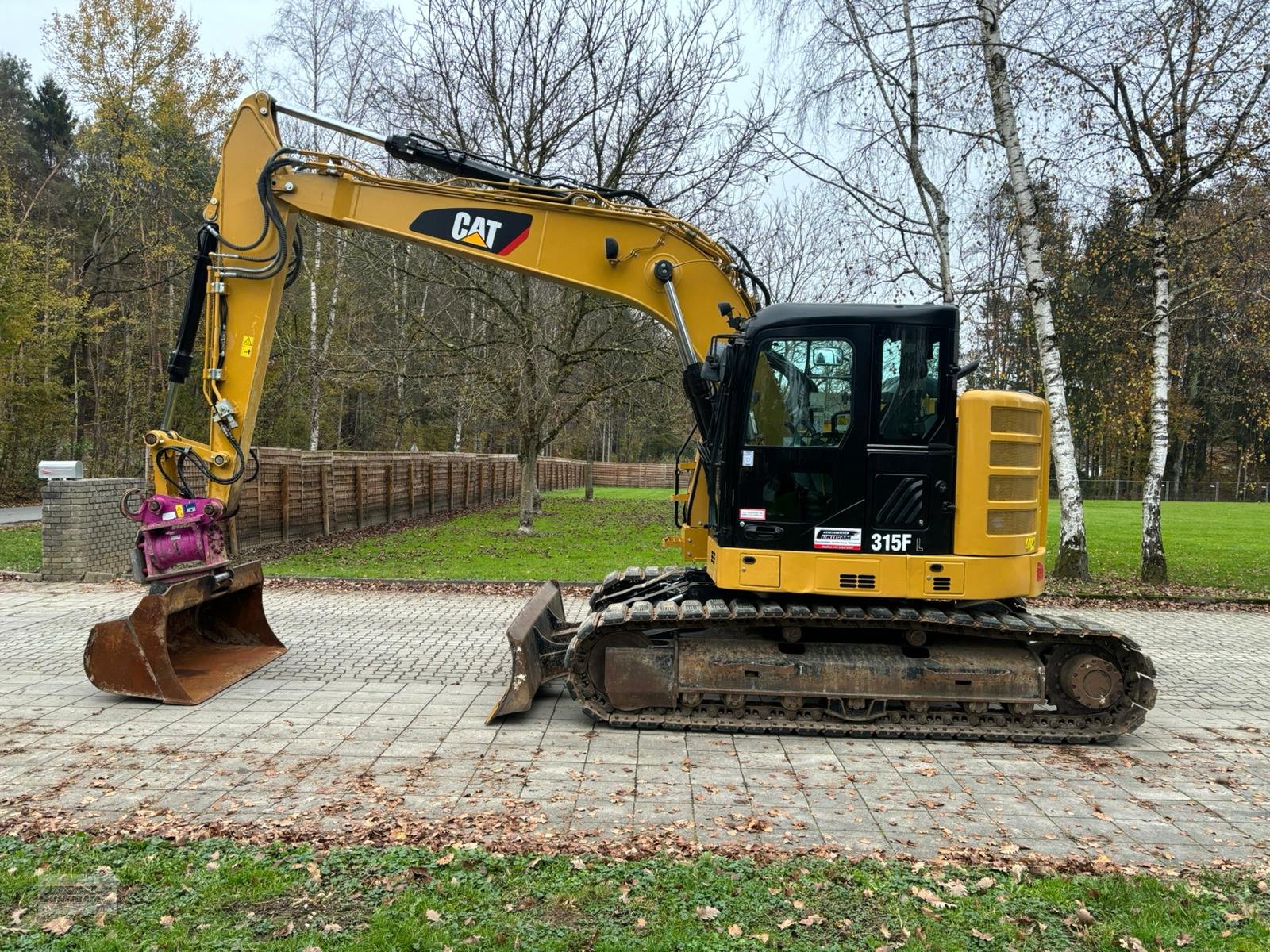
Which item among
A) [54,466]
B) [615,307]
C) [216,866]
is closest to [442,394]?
[615,307]

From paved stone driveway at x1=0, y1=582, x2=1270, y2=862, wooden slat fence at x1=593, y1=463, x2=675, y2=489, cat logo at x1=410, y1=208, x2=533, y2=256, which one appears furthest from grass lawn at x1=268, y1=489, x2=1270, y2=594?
wooden slat fence at x1=593, y1=463, x2=675, y2=489

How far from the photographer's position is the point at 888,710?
6176mm

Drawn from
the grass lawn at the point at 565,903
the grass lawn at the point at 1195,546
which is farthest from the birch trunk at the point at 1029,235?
the grass lawn at the point at 565,903

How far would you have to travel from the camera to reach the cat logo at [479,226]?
6926 mm

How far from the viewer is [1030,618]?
626cm

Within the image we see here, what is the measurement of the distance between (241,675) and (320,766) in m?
2.41

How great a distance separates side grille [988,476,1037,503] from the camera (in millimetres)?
5996

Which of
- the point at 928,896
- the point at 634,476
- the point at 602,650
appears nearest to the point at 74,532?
the point at 602,650

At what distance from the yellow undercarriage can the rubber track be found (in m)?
0.17

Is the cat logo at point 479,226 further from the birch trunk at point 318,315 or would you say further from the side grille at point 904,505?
the birch trunk at point 318,315

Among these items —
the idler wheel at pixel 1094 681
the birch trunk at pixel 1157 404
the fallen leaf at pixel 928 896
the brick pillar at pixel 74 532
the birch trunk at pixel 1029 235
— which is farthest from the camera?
the birch trunk at pixel 1157 404

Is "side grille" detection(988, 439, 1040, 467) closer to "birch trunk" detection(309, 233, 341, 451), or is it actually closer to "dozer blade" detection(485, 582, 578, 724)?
"dozer blade" detection(485, 582, 578, 724)

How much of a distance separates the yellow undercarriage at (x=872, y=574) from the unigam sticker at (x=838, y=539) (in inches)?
2.0

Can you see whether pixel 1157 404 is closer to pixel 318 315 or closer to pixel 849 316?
pixel 849 316
